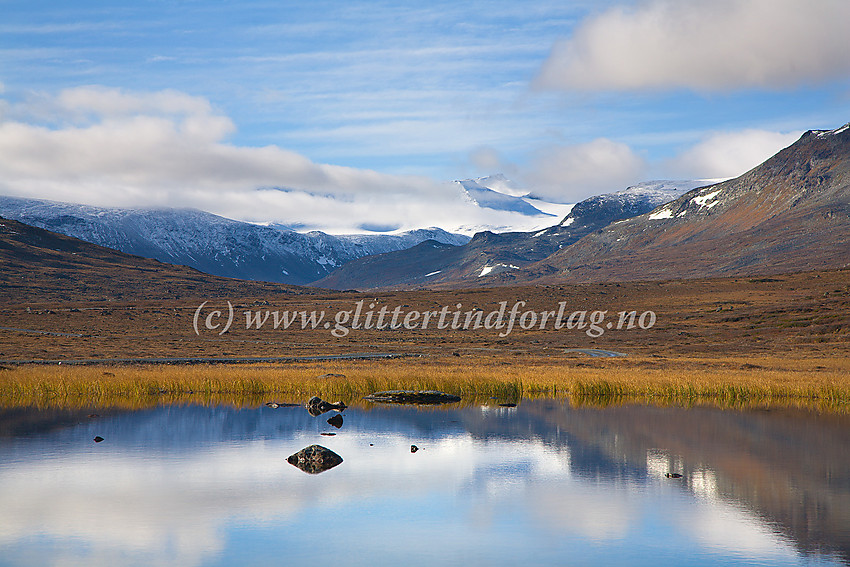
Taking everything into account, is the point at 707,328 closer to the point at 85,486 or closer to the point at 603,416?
the point at 603,416

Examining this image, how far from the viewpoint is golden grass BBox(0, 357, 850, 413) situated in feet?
153

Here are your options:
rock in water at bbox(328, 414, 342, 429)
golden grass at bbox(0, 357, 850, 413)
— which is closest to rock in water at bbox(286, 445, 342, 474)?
rock in water at bbox(328, 414, 342, 429)

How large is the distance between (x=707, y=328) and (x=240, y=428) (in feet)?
286

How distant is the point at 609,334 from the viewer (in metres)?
112

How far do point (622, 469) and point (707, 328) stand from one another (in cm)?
8807

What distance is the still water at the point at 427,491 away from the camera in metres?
19.4

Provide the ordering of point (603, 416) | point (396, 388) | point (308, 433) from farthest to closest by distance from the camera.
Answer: point (396, 388) < point (603, 416) < point (308, 433)

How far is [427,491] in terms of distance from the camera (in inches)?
1016

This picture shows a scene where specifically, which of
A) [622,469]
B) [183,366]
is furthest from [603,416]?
[183,366]

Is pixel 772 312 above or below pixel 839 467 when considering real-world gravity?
above

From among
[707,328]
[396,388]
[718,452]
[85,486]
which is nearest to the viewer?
[85,486]

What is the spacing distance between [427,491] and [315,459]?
16.7 feet

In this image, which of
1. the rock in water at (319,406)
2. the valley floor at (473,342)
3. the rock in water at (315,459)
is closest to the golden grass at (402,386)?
the valley floor at (473,342)

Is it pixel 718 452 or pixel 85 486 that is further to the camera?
pixel 718 452
